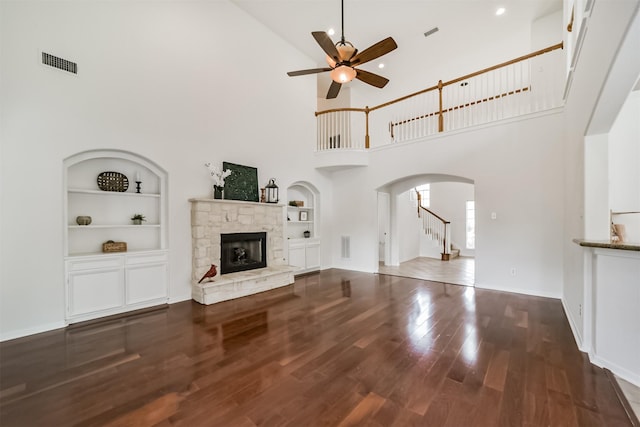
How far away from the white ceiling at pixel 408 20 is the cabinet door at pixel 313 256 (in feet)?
15.4

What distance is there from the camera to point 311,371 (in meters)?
2.42

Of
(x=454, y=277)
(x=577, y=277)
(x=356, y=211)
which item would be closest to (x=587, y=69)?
(x=577, y=277)

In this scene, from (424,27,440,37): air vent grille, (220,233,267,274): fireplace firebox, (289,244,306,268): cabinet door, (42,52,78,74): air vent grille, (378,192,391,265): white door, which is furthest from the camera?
(378,192,391,265): white door

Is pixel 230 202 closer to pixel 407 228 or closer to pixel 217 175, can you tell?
pixel 217 175

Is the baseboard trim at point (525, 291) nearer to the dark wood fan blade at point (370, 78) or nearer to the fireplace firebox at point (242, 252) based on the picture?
the dark wood fan blade at point (370, 78)

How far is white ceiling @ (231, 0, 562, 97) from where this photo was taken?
18.4ft

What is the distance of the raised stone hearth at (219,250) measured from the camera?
4.60 m

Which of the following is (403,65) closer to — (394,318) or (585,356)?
(394,318)

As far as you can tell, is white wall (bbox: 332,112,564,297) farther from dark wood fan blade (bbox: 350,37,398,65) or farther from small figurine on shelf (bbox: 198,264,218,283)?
small figurine on shelf (bbox: 198,264,218,283)

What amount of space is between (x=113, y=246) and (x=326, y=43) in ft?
13.7

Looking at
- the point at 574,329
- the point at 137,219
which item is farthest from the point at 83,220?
the point at 574,329

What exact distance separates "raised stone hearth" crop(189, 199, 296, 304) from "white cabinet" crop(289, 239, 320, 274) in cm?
86

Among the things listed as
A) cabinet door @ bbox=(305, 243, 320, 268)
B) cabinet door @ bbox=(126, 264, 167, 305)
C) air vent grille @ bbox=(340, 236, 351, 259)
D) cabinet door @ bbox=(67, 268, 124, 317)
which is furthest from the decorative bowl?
air vent grille @ bbox=(340, 236, 351, 259)

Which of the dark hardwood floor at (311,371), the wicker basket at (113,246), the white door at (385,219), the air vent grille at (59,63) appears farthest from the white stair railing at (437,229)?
the air vent grille at (59,63)
